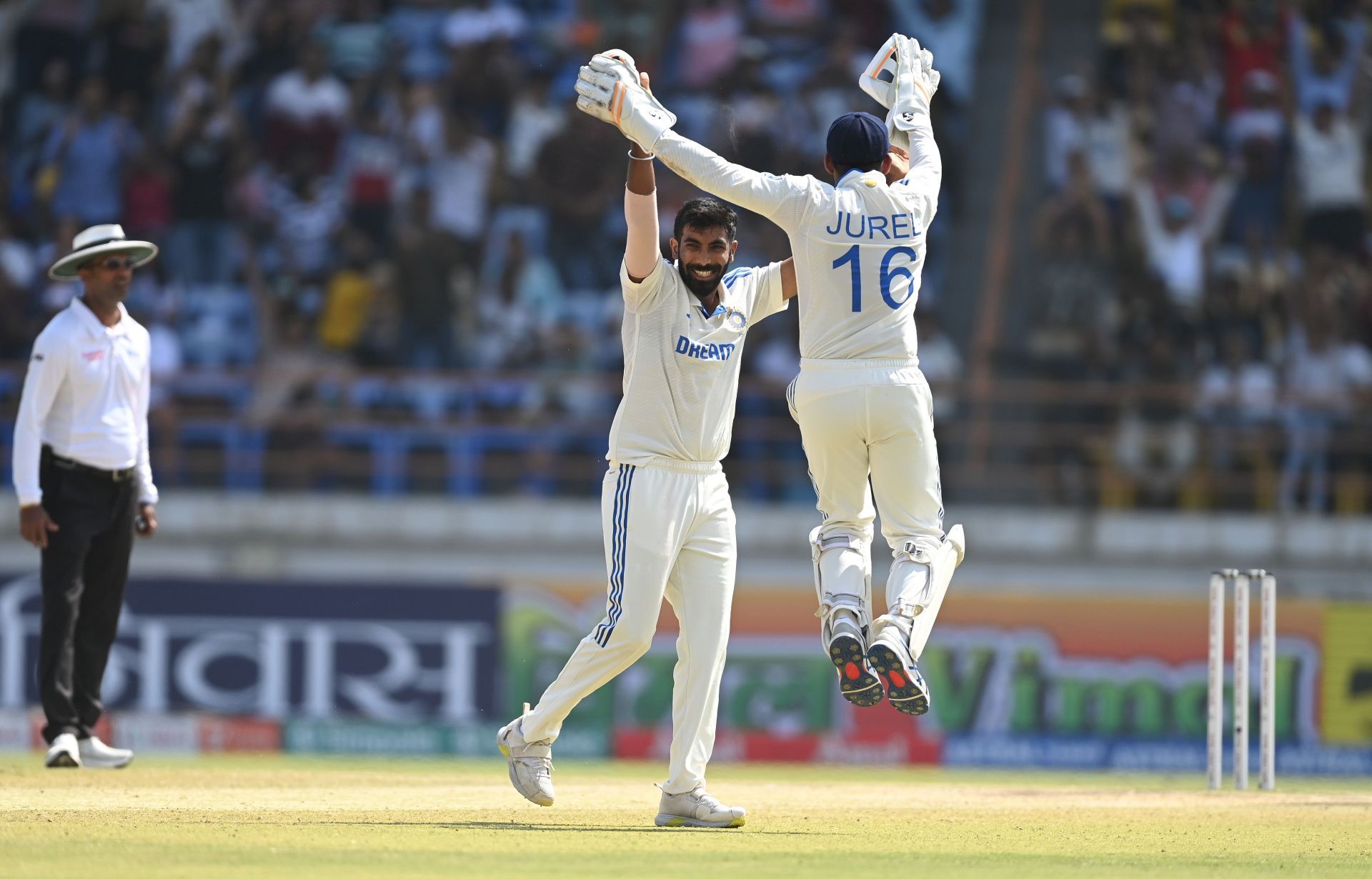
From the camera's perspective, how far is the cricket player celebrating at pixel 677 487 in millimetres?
7988

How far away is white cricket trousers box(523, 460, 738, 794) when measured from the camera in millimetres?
7988

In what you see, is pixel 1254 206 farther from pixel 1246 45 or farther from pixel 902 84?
pixel 902 84

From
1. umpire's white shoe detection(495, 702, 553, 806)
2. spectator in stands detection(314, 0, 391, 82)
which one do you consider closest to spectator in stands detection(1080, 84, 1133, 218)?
spectator in stands detection(314, 0, 391, 82)

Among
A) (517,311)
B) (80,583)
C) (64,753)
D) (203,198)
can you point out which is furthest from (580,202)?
(64,753)

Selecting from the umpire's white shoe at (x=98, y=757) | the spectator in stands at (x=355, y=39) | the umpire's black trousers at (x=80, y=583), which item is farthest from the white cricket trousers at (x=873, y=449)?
the spectator in stands at (x=355, y=39)

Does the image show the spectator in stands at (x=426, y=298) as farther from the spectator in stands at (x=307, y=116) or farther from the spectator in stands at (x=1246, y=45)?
the spectator in stands at (x=1246, y=45)

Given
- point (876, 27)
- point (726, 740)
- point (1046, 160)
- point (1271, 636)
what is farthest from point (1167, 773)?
point (876, 27)

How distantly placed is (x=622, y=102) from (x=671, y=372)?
105 cm

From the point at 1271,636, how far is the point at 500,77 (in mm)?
10796

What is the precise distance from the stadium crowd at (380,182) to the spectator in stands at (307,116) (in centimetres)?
2

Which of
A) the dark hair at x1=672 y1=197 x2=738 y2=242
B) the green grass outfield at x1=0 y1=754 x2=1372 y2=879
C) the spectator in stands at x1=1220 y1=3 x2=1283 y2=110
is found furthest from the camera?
the spectator in stands at x1=1220 y1=3 x2=1283 y2=110

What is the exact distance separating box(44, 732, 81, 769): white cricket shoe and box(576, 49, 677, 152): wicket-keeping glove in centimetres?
433

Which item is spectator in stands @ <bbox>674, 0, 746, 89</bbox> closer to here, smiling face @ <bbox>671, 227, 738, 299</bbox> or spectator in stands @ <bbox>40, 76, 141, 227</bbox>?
spectator in stands @ <bbox>40, 76, 141, 227</bbox>

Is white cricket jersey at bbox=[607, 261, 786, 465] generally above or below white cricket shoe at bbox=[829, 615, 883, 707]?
above
